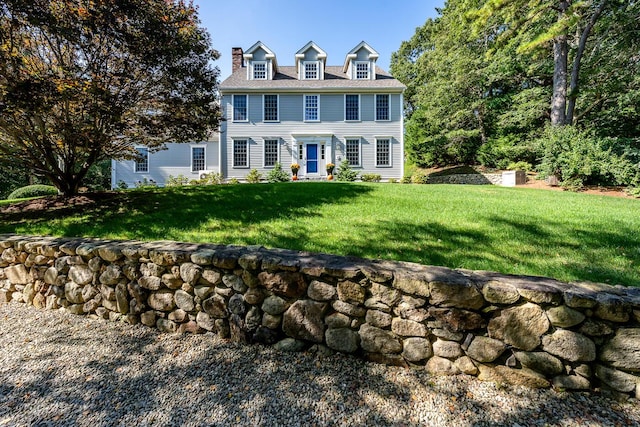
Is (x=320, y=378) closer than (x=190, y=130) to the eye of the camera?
Yes

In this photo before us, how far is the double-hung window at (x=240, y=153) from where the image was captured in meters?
16.2

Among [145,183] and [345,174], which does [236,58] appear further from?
[345,174]

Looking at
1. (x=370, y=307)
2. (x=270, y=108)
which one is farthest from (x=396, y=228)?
(x=270, y=108)

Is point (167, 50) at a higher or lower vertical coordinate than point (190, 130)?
higher

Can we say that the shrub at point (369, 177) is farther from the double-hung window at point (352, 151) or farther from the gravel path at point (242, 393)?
the gravel path at point (242, 393)

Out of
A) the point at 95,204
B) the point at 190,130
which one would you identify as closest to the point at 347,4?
the point at 190,130

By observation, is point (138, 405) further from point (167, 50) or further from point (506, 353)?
point (167, 50)

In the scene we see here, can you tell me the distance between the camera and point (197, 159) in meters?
17.2

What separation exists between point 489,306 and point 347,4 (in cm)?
1177

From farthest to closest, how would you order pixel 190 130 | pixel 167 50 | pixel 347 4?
pixel 347 4
pixel 190 130
pixel 167 50

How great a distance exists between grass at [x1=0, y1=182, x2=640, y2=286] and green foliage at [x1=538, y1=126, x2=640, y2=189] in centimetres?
595

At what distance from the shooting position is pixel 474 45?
18062 mm

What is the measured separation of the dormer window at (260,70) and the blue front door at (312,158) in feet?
16.7

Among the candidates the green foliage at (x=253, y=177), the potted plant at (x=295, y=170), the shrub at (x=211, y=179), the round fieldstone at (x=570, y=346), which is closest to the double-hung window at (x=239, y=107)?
the green foliage at (x=253, y=177)
